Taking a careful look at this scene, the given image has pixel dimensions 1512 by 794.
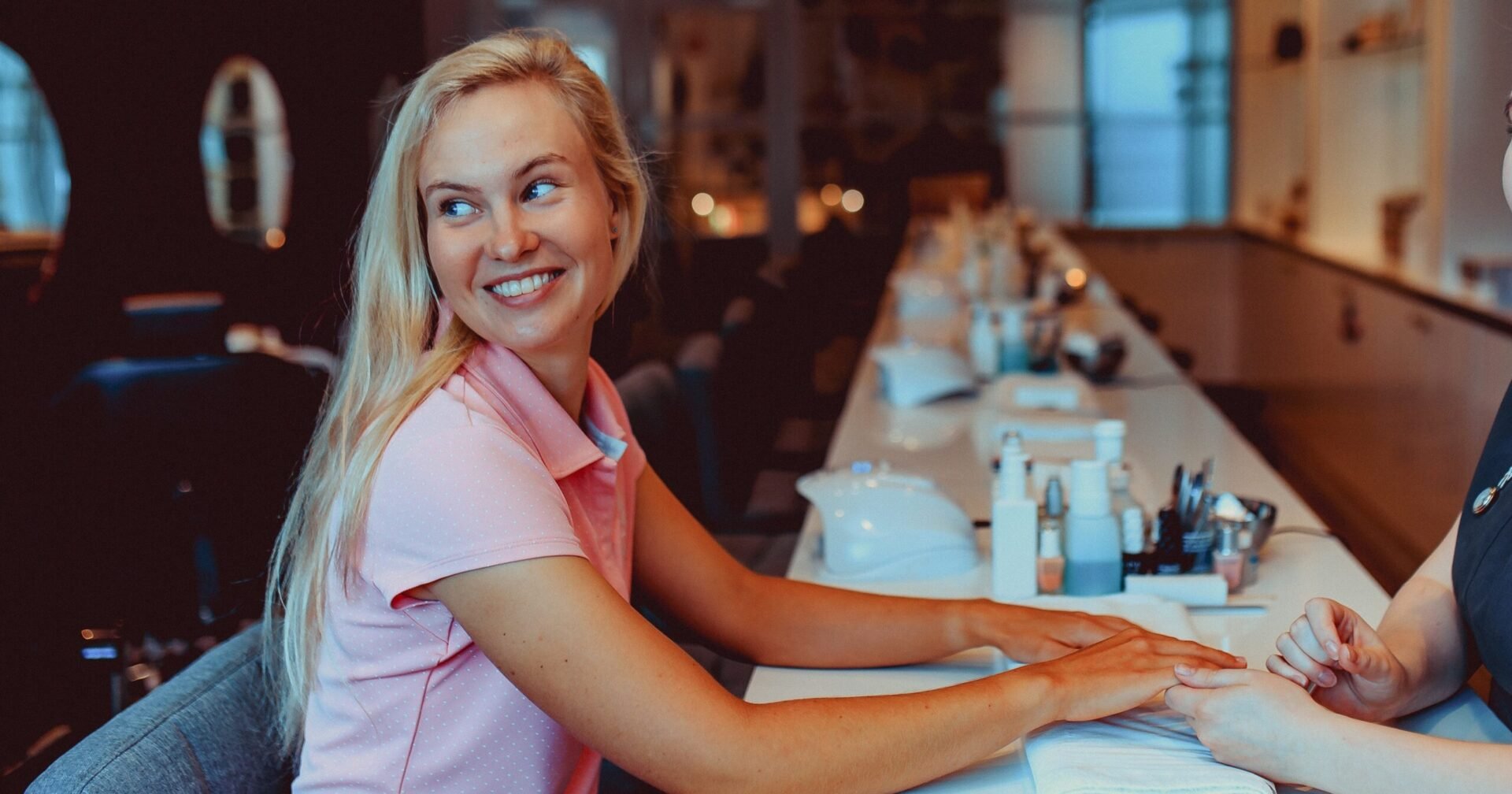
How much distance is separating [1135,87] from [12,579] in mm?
6299

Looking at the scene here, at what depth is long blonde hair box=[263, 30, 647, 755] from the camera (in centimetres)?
119

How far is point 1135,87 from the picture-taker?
7.65 metres

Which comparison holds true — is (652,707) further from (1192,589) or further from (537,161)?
(1192,589)

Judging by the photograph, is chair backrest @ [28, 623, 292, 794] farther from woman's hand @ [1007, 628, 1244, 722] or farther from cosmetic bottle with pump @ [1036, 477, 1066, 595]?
cosmetic bottle with pump @ [1036, 477, 1066, 595]

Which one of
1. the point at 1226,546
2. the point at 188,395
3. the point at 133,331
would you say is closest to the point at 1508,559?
the point at 1226,546

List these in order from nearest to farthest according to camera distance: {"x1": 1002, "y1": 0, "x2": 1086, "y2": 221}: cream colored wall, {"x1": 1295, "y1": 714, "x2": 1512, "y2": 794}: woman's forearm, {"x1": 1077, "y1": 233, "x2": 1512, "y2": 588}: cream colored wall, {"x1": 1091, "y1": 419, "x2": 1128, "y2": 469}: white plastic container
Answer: {"x1": 1295, "y1": 714, "x2": 1512, "y2": 794}: woman's forearm < {"x1": 1091, "y1": 419, "x2": 1128, "y2": 469}: white plastic container < {"x1": 1077, "y1": 233, "x2": 1512, "y2": 588}: cream colored wall < {"x1": 1002, "y1": 0, "x2": 1086, "y2": 221}: cream colored wall

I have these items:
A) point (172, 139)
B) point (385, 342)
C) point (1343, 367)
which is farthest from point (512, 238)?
point (1343, 367)

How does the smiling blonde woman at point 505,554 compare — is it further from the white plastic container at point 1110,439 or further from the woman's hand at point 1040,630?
the white plastic container at point 1110,439

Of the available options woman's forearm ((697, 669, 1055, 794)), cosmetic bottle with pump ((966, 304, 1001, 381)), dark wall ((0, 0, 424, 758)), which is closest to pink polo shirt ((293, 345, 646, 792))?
woman's forearm ((697, 669, 1055, 794))

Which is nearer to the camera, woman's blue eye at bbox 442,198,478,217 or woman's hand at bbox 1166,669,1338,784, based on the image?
woman's hand at bbox 1166,669,1338,784

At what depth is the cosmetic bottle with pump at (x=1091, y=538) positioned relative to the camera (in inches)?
63.7

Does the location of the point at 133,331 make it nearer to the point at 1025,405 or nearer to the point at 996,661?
the point at 1025,405

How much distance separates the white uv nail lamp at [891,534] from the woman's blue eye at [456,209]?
720 millimetres

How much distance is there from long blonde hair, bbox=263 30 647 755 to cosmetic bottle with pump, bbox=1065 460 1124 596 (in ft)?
2.24
